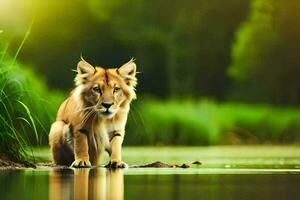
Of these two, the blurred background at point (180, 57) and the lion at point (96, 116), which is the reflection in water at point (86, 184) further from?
the blurred background at point (180, 57)

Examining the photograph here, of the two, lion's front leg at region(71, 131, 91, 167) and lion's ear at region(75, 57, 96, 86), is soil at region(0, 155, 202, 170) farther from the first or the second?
lion's ear at region(75, 57, 96, 86)

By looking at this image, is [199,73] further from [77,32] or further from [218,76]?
[77,32]

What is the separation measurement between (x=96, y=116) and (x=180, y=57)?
1.09 metres

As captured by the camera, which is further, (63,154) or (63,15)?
(63,15)

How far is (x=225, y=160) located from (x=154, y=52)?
0.93 meters

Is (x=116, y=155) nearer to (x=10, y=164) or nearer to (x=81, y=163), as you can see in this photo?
(x=81, y=163)

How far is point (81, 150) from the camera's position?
5973 mm

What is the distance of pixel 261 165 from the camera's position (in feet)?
20.6

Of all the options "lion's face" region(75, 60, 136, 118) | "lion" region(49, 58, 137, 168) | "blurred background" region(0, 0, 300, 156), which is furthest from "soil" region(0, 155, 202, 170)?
"lion's face" region(75, 60, 136, 118)

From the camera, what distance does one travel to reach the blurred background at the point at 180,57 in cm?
664

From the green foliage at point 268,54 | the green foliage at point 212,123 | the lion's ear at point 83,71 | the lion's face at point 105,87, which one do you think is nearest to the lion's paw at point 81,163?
the lion's face at point 105,87

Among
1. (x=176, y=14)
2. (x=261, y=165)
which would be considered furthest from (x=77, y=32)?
(x=261, y=165)

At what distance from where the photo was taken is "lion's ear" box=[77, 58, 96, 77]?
612 cm

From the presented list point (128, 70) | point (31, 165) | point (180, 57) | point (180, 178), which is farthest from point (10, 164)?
point (180, 57)
